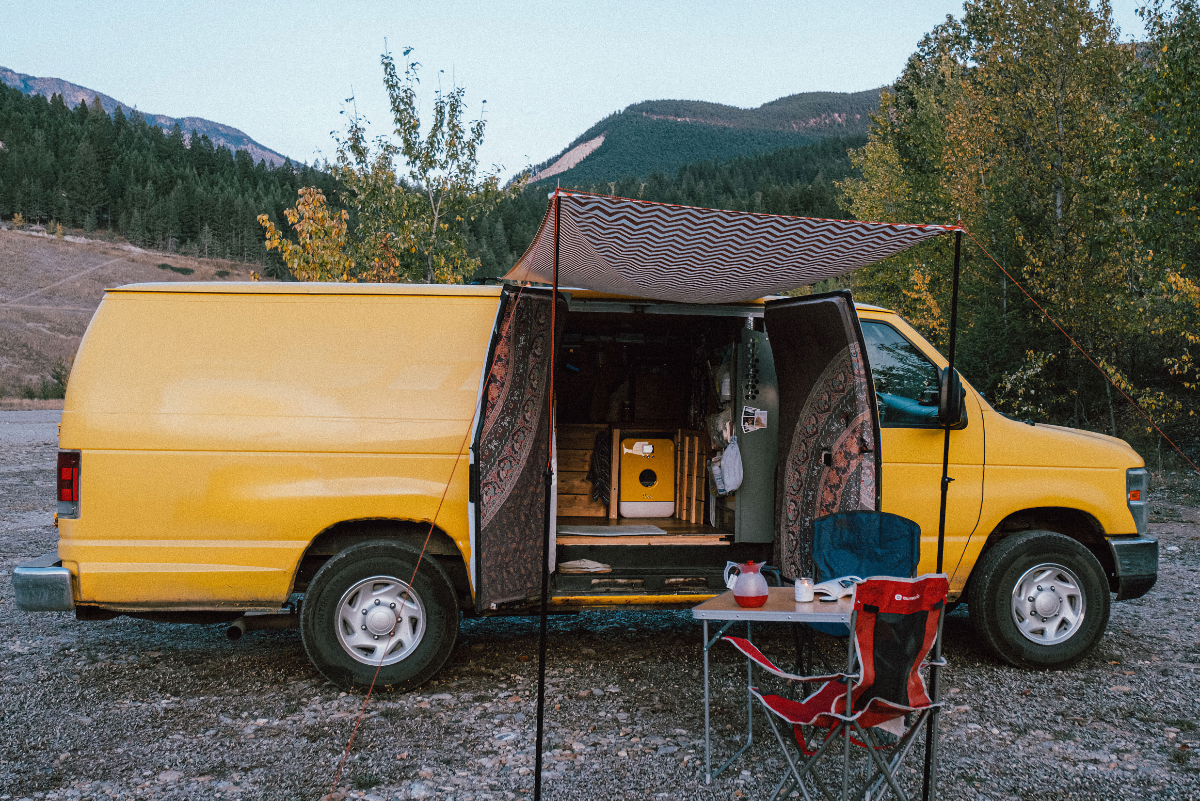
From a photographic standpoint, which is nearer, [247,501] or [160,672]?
[247,501]

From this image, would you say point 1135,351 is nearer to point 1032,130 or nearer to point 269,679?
point 1032,130

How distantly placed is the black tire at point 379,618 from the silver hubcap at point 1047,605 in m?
3.54

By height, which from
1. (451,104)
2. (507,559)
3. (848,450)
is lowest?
(507,559)

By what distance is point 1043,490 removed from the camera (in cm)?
509

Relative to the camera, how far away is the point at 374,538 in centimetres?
468

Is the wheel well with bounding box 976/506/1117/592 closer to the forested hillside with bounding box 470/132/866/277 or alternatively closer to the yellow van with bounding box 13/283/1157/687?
the yellow van with bounding box 13/283/1157/687

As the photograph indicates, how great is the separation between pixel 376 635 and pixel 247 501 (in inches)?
41.7

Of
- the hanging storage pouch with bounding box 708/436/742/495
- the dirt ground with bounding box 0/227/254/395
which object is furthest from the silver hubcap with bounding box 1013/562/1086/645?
the dirt ground with bounding box 0/227/254/395

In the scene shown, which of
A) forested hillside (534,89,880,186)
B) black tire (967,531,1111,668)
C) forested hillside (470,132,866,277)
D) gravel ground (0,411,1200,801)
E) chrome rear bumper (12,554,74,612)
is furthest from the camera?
forested hillside (534,89,880,186)

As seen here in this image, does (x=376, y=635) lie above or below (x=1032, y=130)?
below

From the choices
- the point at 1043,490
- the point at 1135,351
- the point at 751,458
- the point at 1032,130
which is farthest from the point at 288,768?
the point at 1135,351

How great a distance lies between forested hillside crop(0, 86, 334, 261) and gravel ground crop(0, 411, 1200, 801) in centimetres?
8615

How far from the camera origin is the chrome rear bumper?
14.1 feet

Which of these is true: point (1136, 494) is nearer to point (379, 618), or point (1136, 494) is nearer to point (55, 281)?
point (379, 618)
